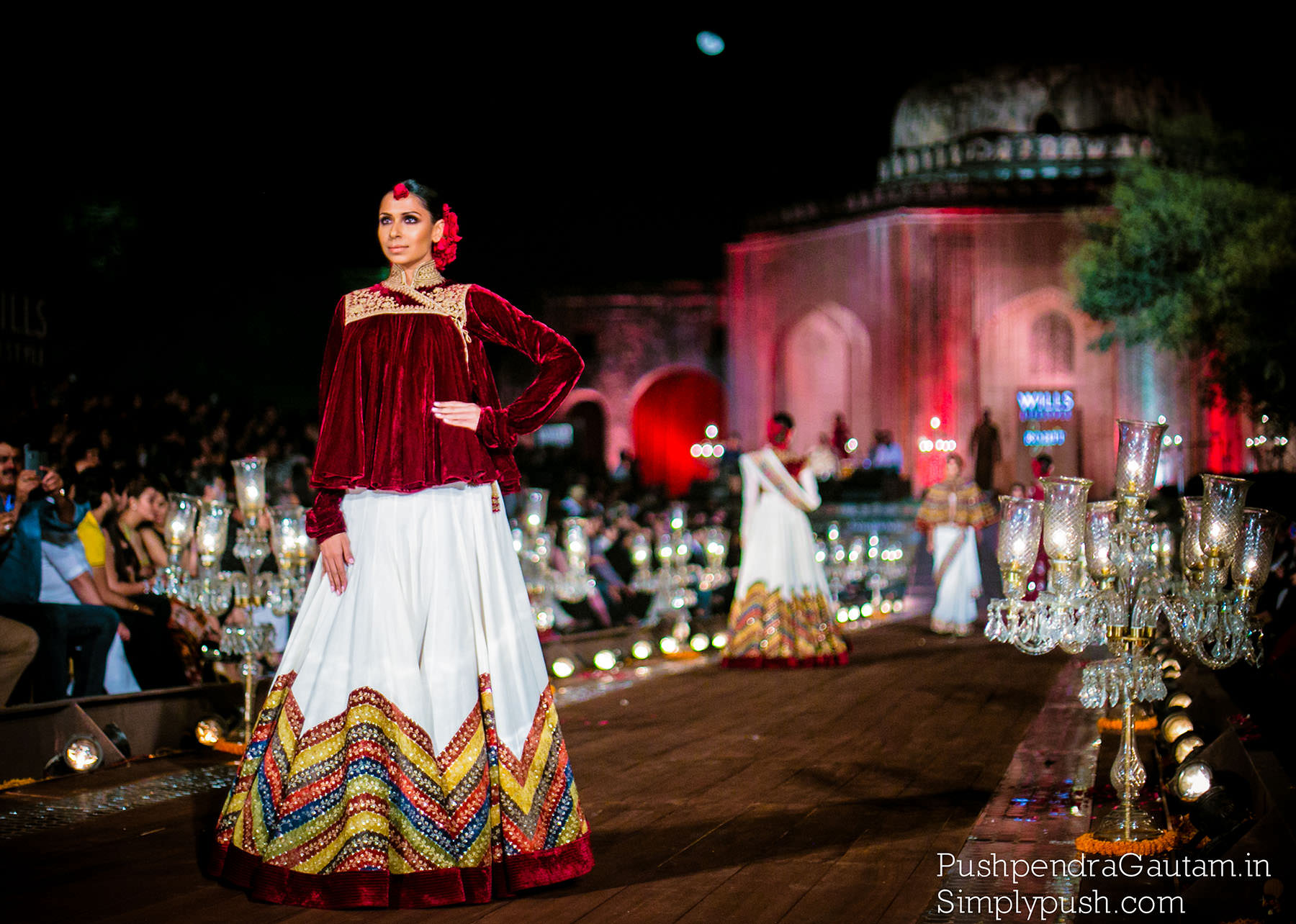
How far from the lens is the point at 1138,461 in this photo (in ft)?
15.2

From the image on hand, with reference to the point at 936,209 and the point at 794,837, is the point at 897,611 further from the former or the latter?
the point at 936,209

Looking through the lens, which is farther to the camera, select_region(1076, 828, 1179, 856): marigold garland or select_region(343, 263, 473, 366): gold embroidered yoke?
select_region(1076, 828, 1179, 856): marigold garland

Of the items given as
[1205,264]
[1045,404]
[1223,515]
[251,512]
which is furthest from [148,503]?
[1045,404]

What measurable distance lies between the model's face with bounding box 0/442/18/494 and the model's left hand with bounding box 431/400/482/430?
335 cm

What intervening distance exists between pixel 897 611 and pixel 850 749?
9.51 m

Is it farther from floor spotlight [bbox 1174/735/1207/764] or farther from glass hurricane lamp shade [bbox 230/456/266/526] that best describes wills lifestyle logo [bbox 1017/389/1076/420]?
glass hurricane lamp shade [bbox 230/456/266/526]

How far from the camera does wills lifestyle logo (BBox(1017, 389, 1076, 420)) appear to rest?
2689 cm

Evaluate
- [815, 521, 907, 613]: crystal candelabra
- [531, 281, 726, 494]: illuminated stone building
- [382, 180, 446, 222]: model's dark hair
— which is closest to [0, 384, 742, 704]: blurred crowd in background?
[815, 521, 907, 613]: crystal candelabra

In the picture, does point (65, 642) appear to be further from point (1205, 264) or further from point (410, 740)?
point (1205, 264)

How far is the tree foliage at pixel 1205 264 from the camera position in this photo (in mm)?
18562

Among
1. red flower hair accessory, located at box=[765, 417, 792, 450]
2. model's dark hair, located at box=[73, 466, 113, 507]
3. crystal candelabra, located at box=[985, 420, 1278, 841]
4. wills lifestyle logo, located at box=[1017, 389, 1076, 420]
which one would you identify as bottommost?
crystal candelabra, located at box=[985, 420, 1278, 841]

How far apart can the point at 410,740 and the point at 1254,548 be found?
296 cm

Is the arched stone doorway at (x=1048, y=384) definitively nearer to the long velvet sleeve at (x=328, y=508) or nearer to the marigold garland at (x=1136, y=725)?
the marigold garland at (x=1136, y=725)

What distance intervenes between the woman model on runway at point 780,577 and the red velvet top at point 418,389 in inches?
222
